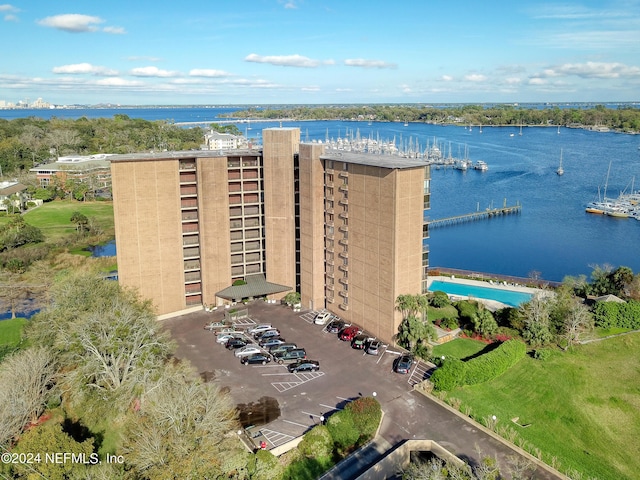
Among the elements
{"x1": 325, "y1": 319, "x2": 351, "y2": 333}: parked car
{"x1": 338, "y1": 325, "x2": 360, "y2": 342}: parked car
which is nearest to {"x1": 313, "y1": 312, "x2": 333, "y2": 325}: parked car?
{"x1": 325, "y1": 319, "x2": 351, "y2": 333}: parked car

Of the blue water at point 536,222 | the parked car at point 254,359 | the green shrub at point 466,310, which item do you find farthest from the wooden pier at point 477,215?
the parked car at point 254,359

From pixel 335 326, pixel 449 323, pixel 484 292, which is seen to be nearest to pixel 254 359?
pixel 335 326

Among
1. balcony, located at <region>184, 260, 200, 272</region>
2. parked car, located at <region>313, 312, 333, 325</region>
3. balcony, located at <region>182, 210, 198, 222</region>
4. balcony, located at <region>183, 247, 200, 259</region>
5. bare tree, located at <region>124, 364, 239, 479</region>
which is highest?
balcony, located at <region>182, 210, 198, 222</region>

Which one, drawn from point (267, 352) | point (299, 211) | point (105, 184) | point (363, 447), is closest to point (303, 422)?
point (363, 447)

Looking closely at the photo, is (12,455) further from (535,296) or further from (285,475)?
(535,296)

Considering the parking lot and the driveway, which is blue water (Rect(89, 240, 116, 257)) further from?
the driveway
